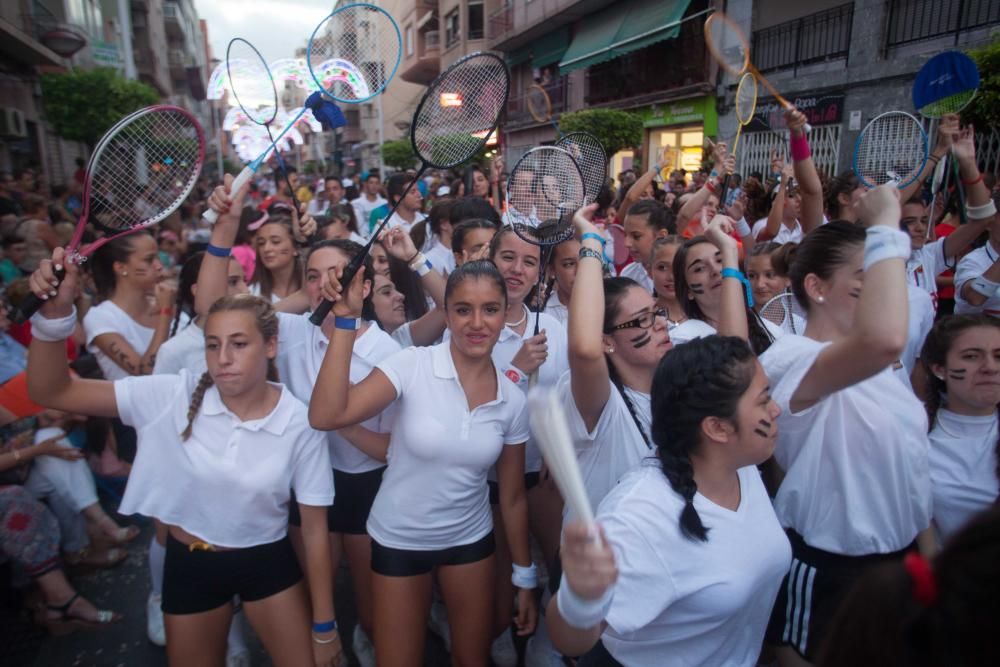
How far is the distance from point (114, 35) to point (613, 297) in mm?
34426

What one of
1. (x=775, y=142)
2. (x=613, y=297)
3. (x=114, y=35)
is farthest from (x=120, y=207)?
(x=114, y=35)

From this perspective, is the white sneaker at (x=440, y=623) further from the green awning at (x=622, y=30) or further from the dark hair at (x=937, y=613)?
the green awning at (x=622, y=30)

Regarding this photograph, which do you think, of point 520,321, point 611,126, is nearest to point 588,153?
point 520,321

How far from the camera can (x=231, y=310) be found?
8.25 ft

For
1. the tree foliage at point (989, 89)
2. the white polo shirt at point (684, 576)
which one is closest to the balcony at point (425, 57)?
the tree foliage at point (989, 89)

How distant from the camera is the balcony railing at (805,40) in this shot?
13.1m

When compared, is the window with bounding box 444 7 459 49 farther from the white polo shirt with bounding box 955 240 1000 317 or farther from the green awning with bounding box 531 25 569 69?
the white polo shirt with bounding box 955 240 1000 317

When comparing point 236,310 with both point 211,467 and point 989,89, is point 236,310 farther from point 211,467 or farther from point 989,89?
point 989,89

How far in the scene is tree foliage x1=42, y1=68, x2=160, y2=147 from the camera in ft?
53.2

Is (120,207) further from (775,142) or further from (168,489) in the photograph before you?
(775,142)

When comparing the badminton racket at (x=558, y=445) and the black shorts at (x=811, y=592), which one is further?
the black shorts at (x=811, y=592)

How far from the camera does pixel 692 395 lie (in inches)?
72.4

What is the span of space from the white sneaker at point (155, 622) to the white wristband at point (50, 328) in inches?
69.6

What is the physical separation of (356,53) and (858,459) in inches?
143
